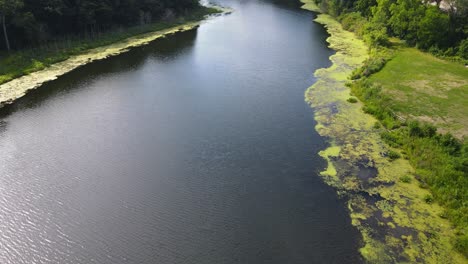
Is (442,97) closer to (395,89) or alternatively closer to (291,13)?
(395,89)

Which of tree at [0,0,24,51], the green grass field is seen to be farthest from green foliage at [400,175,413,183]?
tree at [0,0,24,51]

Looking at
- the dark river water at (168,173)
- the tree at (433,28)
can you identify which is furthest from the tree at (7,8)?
the tree at (433,28)

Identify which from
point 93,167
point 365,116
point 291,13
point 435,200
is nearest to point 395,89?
point 365,116

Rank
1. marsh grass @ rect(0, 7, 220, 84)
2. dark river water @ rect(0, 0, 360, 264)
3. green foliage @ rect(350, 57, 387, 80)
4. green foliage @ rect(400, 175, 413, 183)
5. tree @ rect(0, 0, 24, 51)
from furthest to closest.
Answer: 1. green foliage @ rect(350, 57, 387, 80)
2. marsh grass @ rect(0, 7, 220, 84)
3. tree @ rect(0, 0, 24, 51)
4. green foliage @ rect(400, 175, 413, 183)
5. dark river water @ rect(0, 0, 360, 264)

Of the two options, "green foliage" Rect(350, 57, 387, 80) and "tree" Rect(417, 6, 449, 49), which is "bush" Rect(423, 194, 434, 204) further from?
"tree" Rect(417, 6, 449, 49)

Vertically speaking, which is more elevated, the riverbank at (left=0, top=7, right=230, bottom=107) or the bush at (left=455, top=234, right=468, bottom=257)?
the riverbank at (left=0, top=7, right=230, bottom=107)
